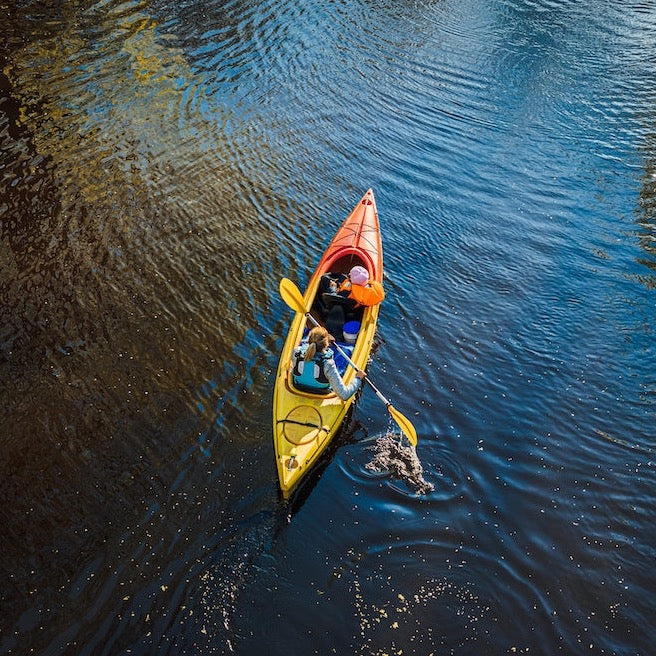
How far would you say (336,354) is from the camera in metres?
9.16

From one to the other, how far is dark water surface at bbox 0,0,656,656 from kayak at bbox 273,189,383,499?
40cm

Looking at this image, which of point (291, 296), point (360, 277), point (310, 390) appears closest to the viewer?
point (310, 390)

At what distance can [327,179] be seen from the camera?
45.8ft

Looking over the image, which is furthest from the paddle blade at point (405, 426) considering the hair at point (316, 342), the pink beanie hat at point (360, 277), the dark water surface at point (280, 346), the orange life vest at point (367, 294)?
the pink beanie hat at point (360, 277)

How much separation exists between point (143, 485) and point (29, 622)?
178cm

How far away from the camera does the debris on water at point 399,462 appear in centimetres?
Answer: 804

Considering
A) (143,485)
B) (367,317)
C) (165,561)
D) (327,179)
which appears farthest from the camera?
(327,179)

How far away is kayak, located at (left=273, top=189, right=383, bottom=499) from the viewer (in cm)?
764

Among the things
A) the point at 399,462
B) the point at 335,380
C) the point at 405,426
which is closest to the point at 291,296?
the point at 335,380

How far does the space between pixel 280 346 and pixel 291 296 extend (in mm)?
896

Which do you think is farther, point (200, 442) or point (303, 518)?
point (200, 442)

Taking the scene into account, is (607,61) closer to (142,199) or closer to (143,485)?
(142,199)

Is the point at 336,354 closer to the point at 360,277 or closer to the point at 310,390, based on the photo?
the point at 310,390

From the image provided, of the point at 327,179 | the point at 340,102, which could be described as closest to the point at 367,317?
the point at 327,179
